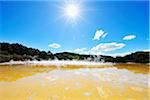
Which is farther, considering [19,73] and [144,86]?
[19,73]

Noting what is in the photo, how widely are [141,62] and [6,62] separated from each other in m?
5.42

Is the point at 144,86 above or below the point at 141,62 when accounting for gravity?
below

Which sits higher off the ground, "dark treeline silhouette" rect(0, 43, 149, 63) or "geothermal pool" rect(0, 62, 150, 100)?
"dark treeline silhouette" rect(0, 43, 149, 63)

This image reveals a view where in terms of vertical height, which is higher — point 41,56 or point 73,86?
point 41,56

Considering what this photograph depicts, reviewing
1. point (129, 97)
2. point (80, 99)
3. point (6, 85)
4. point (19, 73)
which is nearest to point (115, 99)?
point (129, 97)

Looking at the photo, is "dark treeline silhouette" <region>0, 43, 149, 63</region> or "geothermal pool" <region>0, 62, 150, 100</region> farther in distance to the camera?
"dark treeline silhouette" <region>0, 43, 149, 63</region>

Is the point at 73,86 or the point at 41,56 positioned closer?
the point at 73,86

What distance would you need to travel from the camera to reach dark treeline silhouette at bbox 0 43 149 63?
8852 mm

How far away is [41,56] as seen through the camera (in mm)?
9328

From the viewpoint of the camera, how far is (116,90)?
15.7 feet

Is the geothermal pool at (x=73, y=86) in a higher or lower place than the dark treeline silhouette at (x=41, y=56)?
lower

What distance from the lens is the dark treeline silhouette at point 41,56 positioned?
885 cm

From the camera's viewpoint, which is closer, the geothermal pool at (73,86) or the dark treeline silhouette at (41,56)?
the geothermal pool at (73,86)

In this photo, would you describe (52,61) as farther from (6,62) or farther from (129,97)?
(129,97)
